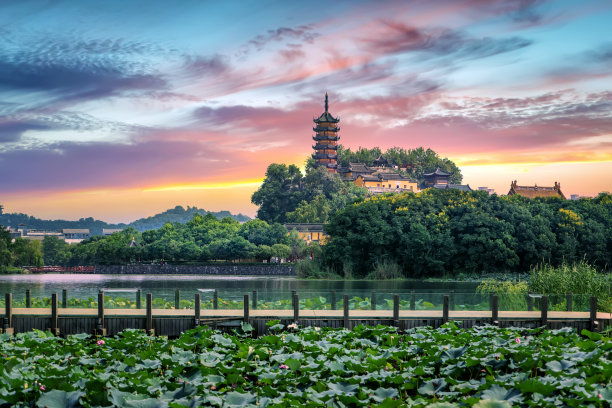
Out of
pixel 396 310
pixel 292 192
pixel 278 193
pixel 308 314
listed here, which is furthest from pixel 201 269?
pixel 396 310

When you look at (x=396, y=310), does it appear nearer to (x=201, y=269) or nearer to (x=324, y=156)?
(x=201, y=269)

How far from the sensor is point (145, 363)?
25.7 feet

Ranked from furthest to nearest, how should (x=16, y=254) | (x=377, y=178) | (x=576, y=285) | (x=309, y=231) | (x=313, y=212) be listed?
(x=377, y=178) < (x=313, y=212) < (x=309, y=231) < (x=16, y=254) < (x=576, y=285)

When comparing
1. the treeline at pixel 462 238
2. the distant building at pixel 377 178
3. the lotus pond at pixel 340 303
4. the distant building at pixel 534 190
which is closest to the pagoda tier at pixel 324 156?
the distant building at pixel 377 178

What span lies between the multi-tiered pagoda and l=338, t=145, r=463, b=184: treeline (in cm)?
1561

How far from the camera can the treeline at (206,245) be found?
230 ft

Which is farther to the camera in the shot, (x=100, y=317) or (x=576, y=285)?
(x=576, y=285)

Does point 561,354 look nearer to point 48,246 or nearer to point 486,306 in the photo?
point 486,306

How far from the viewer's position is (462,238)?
4816 cm

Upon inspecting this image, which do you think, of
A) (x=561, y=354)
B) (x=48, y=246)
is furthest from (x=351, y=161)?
(x=561, y=354)

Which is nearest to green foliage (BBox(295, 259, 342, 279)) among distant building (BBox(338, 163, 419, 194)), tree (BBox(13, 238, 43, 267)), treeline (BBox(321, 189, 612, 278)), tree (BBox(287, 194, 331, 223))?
treeline (BBox(321, 189, 612, 278))

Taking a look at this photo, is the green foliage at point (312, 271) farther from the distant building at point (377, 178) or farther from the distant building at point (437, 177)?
the distant building at point (437, 177)

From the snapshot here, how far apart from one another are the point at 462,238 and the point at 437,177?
205ft

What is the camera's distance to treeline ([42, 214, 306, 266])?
7006 centimetres
